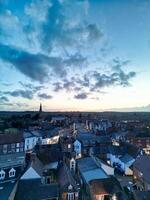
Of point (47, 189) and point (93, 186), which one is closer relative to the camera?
point (47, 189)

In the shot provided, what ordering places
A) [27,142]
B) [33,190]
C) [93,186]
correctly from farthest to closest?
[27,142]
[93,186]
[33,190]

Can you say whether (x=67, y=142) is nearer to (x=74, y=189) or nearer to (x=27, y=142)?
(x=27, y=142)

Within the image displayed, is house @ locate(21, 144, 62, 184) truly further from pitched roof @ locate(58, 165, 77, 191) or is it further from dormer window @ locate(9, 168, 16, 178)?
dormer window @ locate(9, 168, 16, 178)

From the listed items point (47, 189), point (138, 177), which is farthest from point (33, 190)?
point (138, 177)

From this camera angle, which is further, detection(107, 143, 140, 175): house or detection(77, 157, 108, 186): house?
detection(107, 143, 140, 175): house

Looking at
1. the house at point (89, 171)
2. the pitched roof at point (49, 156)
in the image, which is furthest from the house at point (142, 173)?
the pitched roof at point (49, 156)

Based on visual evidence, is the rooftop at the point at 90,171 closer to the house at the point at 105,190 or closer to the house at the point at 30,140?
the house at the point at 105,190

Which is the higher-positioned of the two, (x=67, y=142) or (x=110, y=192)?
(x=67, y=142)

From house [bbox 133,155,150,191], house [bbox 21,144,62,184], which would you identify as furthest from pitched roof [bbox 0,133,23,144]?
house [bbox 133,155,150,191]

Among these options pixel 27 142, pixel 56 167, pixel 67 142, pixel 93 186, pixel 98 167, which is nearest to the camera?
pixel 93 186
